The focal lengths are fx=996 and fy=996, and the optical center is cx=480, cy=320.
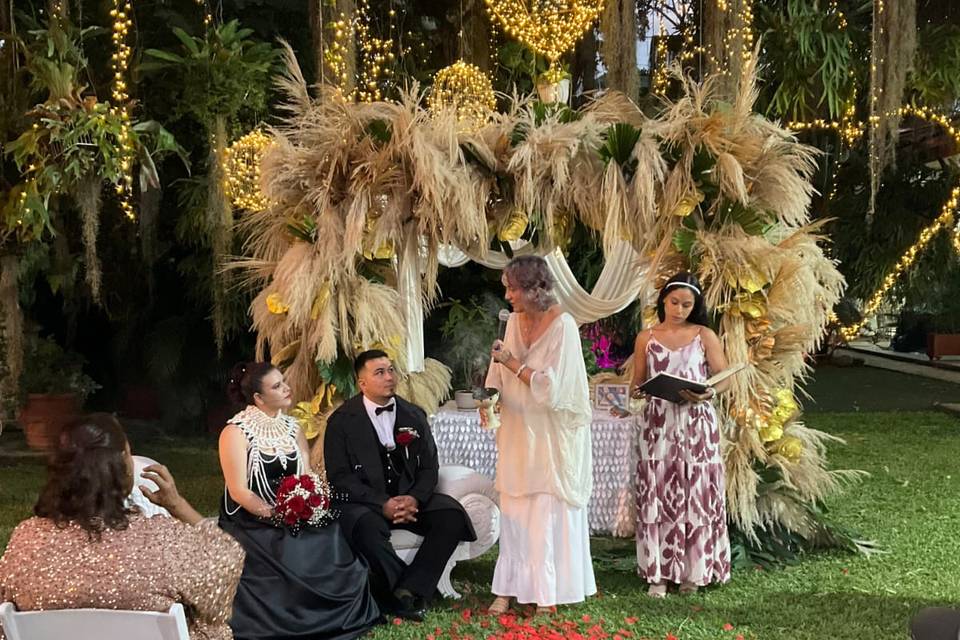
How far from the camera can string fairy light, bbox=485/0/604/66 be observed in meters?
7.50

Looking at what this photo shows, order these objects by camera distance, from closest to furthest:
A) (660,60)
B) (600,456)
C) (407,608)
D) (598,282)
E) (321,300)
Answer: (407,608)
(321,300)
(600,456)
(598,282)
(660,60)

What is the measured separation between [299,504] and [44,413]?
7.14 meters

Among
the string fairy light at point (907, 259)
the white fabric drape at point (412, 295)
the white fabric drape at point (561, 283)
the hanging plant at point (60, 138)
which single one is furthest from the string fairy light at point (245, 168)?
the string fairy light at point (907, 259)

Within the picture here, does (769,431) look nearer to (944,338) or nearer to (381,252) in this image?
(381,252)

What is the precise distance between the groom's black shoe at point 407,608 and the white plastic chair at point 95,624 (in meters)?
2.16

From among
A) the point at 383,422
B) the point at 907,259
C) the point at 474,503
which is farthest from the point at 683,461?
the point at 907,259

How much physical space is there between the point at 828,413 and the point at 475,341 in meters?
5.99

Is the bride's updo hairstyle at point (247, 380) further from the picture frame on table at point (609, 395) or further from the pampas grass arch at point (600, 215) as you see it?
the picture frame on table at point (609, 395)

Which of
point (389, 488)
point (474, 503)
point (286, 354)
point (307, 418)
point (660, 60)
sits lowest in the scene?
point (474, 503)

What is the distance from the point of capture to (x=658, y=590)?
484cm

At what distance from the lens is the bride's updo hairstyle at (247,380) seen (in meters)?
4.22

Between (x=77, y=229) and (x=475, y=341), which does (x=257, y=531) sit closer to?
(x=475, y=341)

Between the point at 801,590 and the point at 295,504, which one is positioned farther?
the point at 801,590

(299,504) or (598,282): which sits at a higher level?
(598,282)
